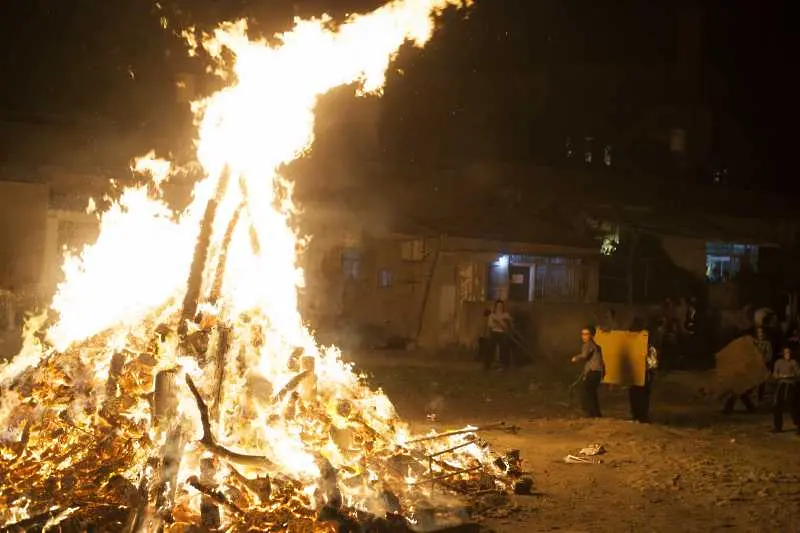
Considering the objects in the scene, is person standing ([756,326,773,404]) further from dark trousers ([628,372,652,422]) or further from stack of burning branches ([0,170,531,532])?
stack of burning branches ([0,170,531,532])

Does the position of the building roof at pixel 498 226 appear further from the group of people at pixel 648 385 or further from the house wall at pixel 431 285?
the group of people at pixel 648 385

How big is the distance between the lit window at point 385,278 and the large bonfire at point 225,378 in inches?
525

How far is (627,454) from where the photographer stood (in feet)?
36.8

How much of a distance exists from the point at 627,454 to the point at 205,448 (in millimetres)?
5953

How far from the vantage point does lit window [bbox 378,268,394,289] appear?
2402 centimetres

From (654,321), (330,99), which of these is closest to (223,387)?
(654,321)

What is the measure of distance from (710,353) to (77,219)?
17.4 m

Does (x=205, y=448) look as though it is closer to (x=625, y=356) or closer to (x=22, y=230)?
(x=625, y=356)

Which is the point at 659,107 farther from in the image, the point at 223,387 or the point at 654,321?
the point at 223,387

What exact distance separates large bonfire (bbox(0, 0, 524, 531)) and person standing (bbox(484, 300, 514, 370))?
9.88 m

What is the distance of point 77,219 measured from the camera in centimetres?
2183

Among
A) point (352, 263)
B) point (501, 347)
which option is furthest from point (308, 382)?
point (352, 263)

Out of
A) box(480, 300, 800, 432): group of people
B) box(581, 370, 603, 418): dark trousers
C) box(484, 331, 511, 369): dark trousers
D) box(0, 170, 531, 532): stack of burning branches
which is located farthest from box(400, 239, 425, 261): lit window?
box(0, 170, 531, 532): stack of burning branches

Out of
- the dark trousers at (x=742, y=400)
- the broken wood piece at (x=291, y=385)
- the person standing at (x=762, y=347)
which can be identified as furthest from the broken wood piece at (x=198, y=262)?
the person standing at (x=762, y=347)
